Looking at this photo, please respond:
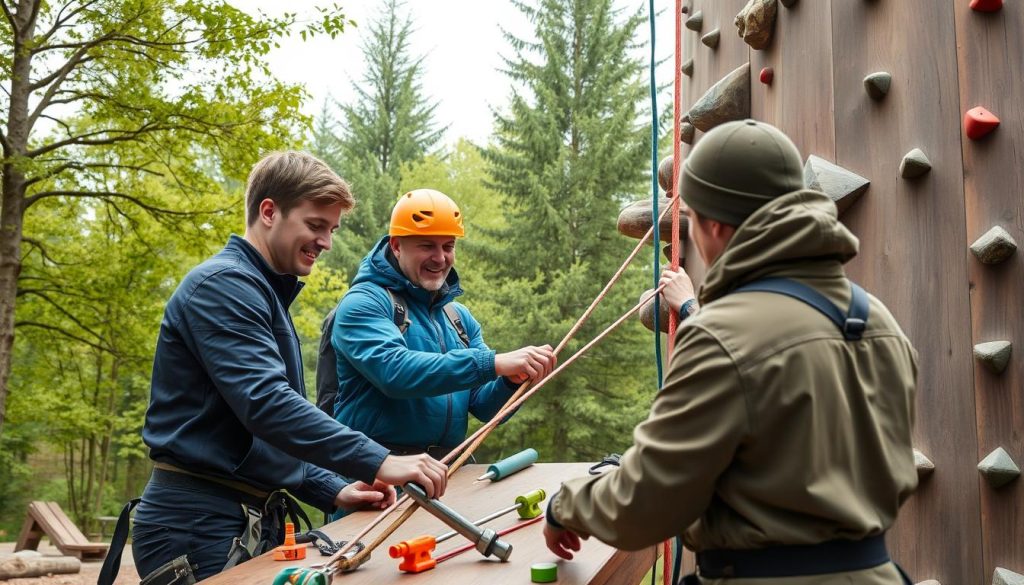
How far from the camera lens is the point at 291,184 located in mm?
3207

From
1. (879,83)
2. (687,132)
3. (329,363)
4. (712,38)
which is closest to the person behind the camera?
(879,83)

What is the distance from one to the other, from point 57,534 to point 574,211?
51.7 ft

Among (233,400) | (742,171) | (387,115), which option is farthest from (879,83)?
(387,115)

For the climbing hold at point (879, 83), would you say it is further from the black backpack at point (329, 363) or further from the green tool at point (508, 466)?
the black backpack at point (329, 363)

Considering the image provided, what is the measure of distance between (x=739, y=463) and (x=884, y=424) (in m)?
0.33

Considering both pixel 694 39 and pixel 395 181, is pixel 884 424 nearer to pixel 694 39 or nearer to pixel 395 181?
pixel 694 39

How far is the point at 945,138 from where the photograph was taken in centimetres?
285

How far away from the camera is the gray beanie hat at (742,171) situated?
1.92 m

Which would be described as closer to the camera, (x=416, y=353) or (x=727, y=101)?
(x=416, y=353)

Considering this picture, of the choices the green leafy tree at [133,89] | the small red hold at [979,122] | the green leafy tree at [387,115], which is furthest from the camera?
the green leafy tree at [387,115]

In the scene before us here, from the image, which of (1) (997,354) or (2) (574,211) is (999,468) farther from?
(2) (574,211)

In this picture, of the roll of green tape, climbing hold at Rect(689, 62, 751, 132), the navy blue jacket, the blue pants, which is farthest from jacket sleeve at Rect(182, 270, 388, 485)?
climbing hold at Rect(689, 62, 751, 132)

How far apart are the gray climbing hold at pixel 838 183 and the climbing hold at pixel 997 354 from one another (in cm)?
71

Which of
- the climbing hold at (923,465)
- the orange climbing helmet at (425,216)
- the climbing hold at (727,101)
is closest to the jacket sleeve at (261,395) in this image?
the orange climbing helmet at (425,216)
